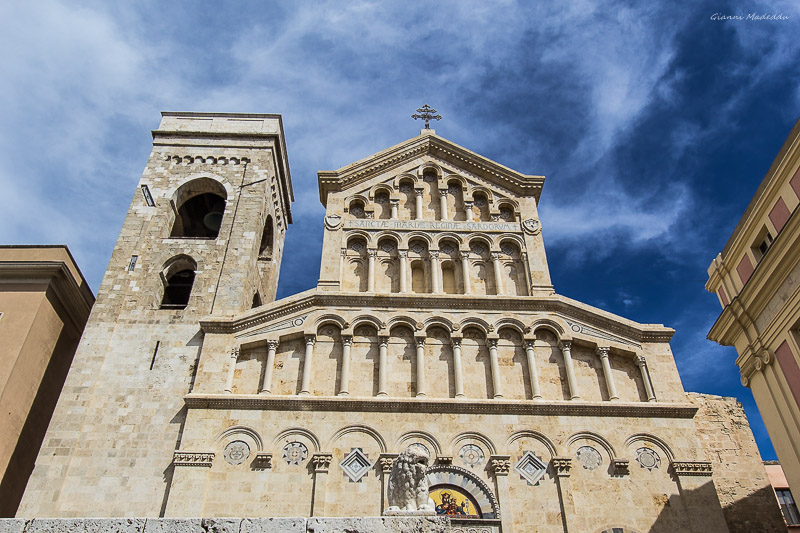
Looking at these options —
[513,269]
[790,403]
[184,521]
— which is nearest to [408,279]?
[513,269]

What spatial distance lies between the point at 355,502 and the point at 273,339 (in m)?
5.59

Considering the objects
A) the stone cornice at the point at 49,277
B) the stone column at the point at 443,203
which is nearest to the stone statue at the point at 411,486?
the stone column at the point at 443,203

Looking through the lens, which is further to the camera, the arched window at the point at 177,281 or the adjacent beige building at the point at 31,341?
the arched window at the point at 177,281

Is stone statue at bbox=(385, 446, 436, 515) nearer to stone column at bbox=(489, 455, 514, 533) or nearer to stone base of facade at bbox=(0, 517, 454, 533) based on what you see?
stone base of facade at bbox=(0, 517, 454, 533)

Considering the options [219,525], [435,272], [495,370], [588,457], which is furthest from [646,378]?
[219,525]

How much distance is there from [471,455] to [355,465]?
10.3 ft

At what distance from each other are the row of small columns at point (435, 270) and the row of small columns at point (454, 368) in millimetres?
2355

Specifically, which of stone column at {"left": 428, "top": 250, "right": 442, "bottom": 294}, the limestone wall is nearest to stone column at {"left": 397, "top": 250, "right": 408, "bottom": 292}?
stone column at {"left": 428, "top": 250, "right": 442, "bottom": 294}

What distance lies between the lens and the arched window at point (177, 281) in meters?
22.7

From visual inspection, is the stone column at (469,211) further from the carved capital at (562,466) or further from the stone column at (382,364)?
the carved capital at (562,466)

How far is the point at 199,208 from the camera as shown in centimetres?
2855

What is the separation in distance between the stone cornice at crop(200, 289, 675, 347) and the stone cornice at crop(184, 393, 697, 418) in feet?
8.64

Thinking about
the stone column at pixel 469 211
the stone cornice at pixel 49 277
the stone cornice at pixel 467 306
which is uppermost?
the stone column at pixel 469 211

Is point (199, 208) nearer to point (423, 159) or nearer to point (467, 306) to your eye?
point (423, 159)
